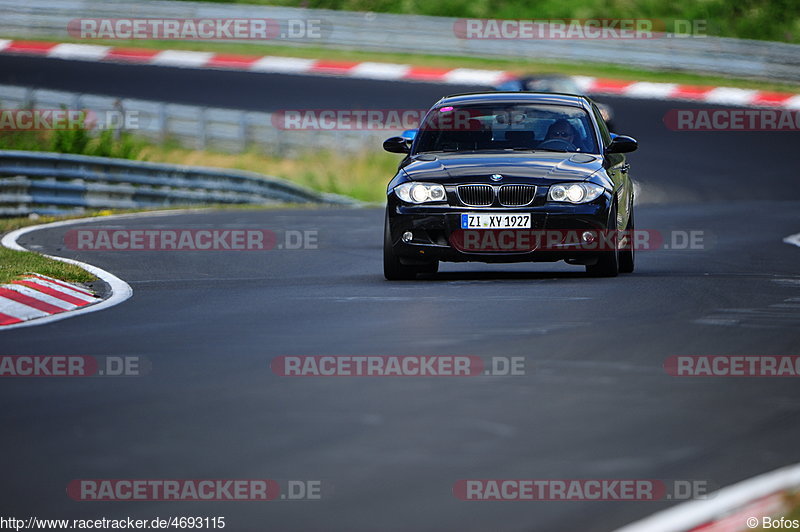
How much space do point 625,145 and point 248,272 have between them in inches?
140

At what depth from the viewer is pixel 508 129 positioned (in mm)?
13711

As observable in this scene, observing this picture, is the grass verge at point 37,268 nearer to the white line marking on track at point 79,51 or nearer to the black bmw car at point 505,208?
the black bmw car at point 505,208

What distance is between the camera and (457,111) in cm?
1392

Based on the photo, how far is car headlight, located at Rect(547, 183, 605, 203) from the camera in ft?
41.4

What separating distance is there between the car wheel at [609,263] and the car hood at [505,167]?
428mm

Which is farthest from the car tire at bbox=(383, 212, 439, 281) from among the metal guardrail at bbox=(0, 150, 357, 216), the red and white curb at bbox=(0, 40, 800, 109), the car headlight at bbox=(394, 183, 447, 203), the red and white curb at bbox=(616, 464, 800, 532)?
the red and white curb at bbox=(0, 40, 800, 109)

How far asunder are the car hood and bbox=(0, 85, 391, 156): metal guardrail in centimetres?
1736

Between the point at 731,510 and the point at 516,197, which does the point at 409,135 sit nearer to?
the point at 516,197

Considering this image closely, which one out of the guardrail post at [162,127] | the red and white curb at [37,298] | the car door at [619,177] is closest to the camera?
the red and white curb at [37,298]

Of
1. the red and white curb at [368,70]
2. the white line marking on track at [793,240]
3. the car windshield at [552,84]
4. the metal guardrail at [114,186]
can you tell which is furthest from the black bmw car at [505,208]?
the red and white curb at [368,70]

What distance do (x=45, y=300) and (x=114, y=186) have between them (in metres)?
13.2

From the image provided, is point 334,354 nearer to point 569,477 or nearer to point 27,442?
point 27,442

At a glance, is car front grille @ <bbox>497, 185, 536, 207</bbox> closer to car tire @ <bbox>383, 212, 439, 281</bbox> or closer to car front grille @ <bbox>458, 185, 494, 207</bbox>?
car front grille @ <bbox>458, 185, 494, 207</bbox>

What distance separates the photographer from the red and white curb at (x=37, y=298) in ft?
36.3
